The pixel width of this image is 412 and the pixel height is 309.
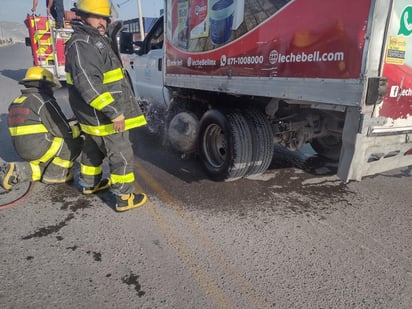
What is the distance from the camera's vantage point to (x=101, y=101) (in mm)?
2953

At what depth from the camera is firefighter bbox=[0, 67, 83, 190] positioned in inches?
149

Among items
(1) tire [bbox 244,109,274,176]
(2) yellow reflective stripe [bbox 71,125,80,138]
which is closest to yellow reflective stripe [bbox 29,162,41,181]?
(2) yellow reflective stripe [bbox 71,125,80,138]

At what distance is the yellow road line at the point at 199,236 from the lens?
2.26 m

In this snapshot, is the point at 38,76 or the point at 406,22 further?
the point at 38,76

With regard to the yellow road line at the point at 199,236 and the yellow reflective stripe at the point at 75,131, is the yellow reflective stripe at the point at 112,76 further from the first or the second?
the yellow road line at the point at 199,236

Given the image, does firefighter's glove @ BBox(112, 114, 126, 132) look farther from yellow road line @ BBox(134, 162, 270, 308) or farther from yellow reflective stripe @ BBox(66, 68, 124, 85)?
yellow road line @ BBox(134, 162, 270, 308)

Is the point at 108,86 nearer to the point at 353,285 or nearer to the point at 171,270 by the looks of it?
the point at 171,270

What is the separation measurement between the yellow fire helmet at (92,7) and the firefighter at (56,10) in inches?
423

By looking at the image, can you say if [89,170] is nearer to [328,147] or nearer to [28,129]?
[28,129]

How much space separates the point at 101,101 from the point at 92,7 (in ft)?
2.99

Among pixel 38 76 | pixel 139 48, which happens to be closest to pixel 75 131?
pixel 38 76

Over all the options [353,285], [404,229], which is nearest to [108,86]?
[353,285]

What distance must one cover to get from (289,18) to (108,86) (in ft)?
5.93

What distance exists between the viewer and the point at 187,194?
12.7 feet
